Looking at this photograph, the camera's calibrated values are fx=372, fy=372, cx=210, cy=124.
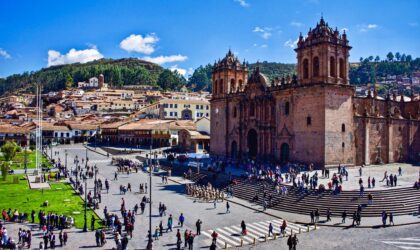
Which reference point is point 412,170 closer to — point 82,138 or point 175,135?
point 175,135

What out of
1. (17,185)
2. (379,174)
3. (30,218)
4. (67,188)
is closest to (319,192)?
(379,174)

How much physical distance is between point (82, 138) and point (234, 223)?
265ft

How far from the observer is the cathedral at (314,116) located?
40.5 meters

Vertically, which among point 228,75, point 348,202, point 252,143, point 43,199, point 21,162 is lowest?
point 43,199

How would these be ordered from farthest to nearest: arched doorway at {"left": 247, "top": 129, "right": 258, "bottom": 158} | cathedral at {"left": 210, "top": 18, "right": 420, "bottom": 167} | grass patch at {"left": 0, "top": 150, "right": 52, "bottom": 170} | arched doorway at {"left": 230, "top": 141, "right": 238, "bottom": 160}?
grass patch at {"left": 0, "top": 150, "right": 52, "bottom": 170}, arched doorway at {"left": 230, "top": 141, "right": 238, "bottom": 160}, arched doorway at {"left": 247, "top": 129, "right": 258, "bottom": 158}, cathedral at {"left": 210, "top": 18, "right": 420, "bottom": 167}

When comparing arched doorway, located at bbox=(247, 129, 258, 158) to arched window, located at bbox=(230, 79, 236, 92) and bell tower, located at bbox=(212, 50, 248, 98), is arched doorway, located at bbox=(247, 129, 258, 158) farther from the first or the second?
arched window, located at bbox=(230, 79, 236, 92)

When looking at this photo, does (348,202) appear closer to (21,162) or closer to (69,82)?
(21,162)

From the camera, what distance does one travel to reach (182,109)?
326 feet

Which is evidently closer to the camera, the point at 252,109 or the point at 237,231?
the point at 237,231

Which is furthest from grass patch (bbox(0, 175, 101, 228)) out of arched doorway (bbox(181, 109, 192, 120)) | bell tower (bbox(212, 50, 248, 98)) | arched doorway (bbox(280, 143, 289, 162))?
arched doorway (bbox(181, 109, 192, 120))

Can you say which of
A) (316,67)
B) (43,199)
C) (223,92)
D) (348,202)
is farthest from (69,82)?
(348,202)

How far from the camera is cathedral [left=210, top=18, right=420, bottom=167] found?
40500 millimetres

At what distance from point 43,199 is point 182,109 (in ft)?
221

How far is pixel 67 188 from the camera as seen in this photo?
39.0m
